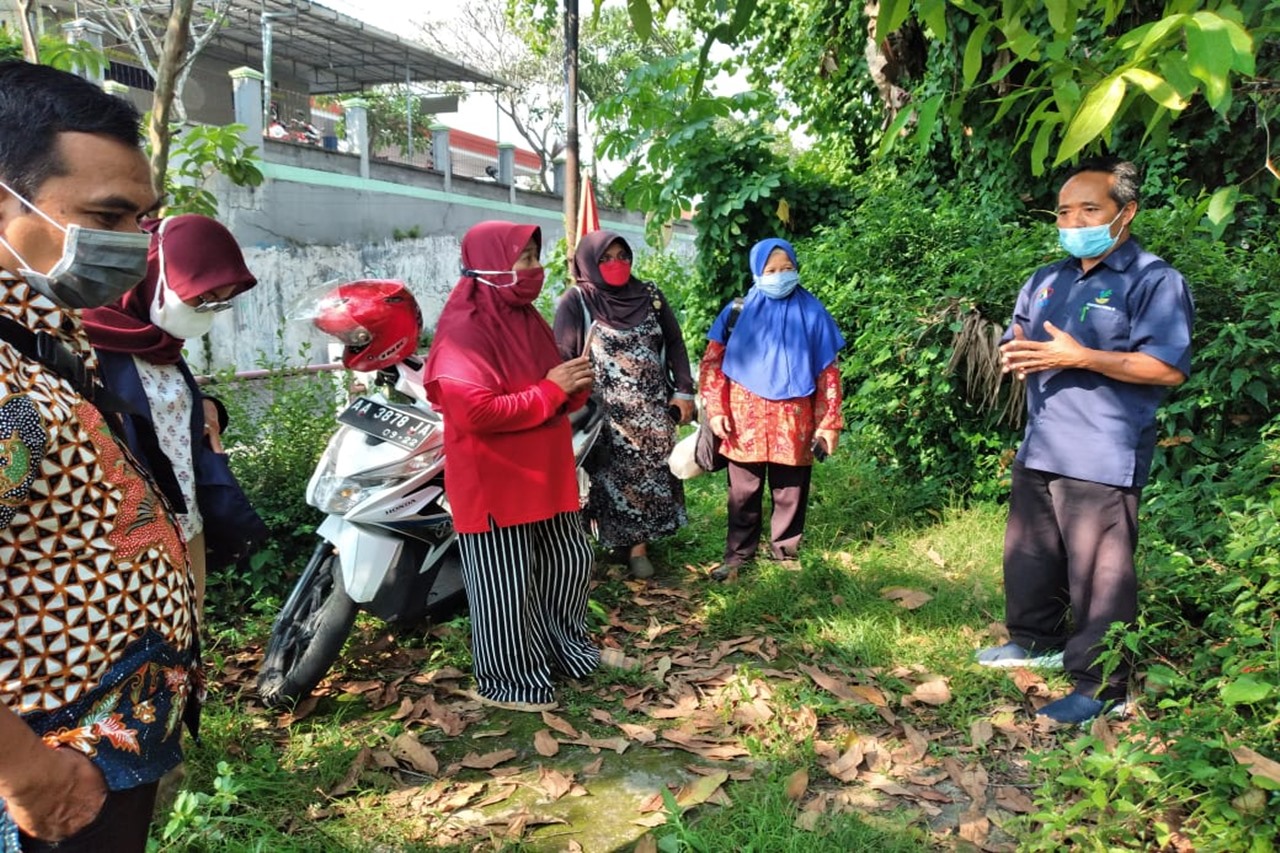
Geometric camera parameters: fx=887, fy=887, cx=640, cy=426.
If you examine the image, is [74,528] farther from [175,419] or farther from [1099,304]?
[1099,304]

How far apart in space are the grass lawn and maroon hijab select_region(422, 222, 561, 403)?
1.21 meters

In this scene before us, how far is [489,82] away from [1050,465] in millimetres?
22182

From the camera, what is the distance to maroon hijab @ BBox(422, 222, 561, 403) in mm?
2957

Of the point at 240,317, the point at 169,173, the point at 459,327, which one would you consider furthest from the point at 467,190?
the point at 459,327

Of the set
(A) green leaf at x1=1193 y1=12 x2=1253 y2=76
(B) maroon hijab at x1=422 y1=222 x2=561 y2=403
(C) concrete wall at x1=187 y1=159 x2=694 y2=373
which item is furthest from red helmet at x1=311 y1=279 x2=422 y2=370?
(C) concrete wall at x1=187 y1=159 x2=694 y2=373

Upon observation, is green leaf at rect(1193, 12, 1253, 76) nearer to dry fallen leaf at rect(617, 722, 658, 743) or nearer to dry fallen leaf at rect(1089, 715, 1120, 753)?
dry fallen leaf at rect(1089, 715, 1120, 753)

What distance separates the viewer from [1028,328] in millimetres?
3305

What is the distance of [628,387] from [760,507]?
0.95m

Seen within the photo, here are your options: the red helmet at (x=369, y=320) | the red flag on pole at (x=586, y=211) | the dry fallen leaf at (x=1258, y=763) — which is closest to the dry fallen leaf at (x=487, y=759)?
the red helmet at (x=369, y=320)

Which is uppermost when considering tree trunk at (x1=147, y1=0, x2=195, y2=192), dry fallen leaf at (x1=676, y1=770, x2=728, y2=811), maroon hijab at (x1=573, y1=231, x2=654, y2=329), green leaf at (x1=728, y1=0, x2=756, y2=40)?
tree trunk at (x1=147, y1=0, x2=195, y2=192)

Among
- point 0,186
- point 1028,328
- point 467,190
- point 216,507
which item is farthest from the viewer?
point 467,190

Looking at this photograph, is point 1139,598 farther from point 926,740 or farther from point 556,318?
point 556,318

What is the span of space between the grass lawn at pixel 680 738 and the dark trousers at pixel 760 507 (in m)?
0.30

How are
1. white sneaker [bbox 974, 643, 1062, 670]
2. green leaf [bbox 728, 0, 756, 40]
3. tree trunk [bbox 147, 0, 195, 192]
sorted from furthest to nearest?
white sneaker [bbox 974, 643, 1062, 670] < tree trunk [bbox 147, 0, 195, 192] < green leaf [bbox 728, 0, 756, 40]
